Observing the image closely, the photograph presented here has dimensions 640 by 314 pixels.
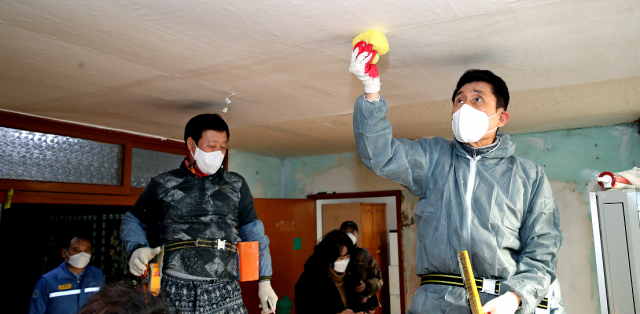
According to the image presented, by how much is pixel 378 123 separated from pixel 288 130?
1.89 metres

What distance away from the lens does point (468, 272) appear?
3.64 ft

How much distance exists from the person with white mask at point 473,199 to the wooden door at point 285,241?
2.27m

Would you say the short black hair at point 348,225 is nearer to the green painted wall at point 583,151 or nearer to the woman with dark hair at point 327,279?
the woman with dark hair at point 327,279

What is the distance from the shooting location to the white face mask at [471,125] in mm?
1423

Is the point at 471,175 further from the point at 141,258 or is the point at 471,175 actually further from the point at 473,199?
the point at 141,258

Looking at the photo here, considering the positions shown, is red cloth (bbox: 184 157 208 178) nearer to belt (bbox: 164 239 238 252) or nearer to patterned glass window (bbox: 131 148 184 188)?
belt (bbox: 164 239 238 252)

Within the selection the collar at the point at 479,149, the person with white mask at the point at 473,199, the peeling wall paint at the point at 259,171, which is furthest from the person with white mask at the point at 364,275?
the collar at the point at 479,149

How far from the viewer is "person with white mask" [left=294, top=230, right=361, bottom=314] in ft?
11.1

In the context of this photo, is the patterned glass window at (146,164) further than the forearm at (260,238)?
Yes

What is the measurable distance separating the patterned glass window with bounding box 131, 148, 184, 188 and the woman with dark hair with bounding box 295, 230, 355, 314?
131 cm

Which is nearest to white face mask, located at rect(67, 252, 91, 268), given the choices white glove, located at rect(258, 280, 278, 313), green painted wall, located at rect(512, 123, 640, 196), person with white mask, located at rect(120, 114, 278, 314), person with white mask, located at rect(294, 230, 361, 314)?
person with white mask, located at rect(120, 114, 278, 314)

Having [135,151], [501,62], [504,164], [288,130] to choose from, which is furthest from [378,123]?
[135,151]

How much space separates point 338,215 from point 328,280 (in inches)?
40.7

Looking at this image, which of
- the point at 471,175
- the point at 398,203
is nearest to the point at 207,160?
the point at 471,175
